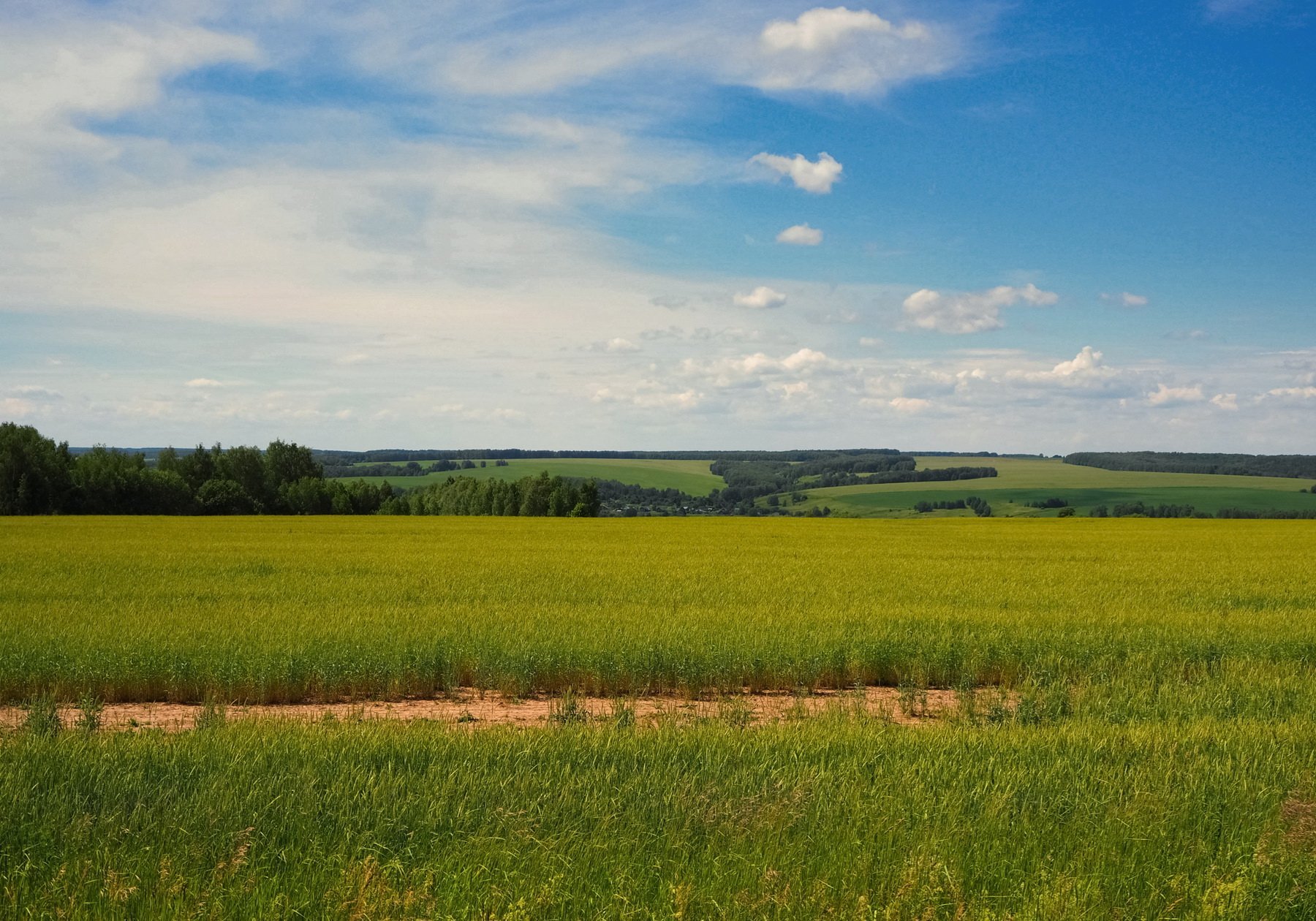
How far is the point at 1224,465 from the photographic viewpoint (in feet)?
570

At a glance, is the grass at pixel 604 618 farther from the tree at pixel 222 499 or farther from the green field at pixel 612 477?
the green field at pixel 612 477

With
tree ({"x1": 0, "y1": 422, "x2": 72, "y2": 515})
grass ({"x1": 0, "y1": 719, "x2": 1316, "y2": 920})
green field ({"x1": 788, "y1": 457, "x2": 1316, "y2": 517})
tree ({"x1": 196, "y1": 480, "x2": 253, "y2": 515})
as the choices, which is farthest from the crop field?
green field ({"x1": 788, "y1": 457, "x2": 1316, "y2": 517})

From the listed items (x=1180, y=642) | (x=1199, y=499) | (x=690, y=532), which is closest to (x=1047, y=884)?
(x=1180, y=642)

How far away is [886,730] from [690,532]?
147 feet

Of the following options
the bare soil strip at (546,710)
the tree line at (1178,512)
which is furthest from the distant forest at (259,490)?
the bare soil strip at (546,710)

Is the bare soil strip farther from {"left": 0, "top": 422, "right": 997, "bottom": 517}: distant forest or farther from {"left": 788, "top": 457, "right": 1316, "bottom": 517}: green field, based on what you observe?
{"left": 788, "top": 457, "right": 1316, "bottom": 517}: green field

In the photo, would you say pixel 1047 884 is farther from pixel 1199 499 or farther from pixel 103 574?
pixel 1199 499

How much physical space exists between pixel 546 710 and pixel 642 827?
6386 mm

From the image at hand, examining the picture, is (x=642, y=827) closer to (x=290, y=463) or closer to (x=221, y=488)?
(x=221, y=488)

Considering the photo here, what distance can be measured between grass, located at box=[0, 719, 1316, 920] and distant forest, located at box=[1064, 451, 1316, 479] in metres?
178

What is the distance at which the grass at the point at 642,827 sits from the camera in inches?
216

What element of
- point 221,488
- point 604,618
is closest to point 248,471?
point 221,488

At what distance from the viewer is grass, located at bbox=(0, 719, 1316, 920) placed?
18.0 feet

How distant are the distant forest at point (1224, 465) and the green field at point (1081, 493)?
7.58m
